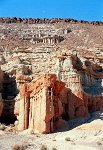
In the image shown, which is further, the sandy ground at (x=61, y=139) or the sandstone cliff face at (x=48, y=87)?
the sandstone cliff face at (x=48, y=87)

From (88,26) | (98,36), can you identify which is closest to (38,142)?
(98,36)

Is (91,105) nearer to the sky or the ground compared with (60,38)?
nearer to the ground

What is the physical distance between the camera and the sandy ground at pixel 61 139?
32188 mm

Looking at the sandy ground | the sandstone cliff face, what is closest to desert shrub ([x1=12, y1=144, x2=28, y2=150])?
the sandy ground

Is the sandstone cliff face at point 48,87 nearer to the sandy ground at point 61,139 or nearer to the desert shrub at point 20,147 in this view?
the sandy ground at point 61,139

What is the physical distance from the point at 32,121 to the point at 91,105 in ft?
27.7

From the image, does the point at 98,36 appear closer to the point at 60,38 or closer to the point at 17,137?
the point at 60,38

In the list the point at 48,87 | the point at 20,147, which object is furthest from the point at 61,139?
the point at 48,87

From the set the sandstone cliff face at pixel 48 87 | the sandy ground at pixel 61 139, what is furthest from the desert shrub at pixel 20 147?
the sandstone cliff face at pixel 48 87

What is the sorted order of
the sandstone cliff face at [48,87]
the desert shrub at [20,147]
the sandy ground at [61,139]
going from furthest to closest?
the sandstone cliff face at [48,87], the sandy ground at [61,139], the desert shrub at [20,147]

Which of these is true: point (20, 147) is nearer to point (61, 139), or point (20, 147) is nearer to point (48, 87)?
point (61, 139)

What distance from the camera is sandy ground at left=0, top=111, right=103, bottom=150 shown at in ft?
106

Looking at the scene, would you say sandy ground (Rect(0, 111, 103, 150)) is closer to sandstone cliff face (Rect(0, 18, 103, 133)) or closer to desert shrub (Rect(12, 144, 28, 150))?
desert shrub (Rect(12, 144, 28, 150))

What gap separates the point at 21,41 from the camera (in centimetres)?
11412
